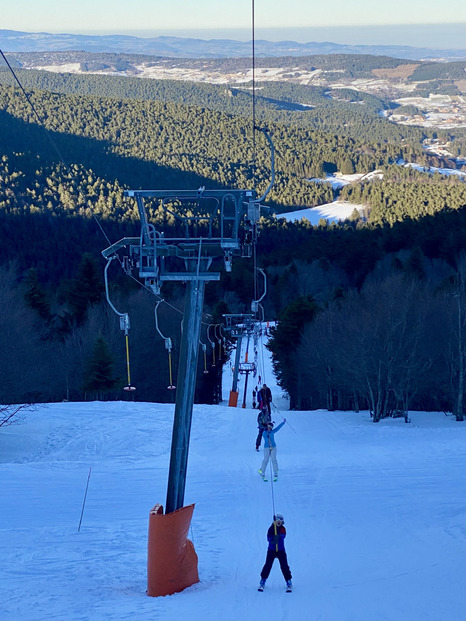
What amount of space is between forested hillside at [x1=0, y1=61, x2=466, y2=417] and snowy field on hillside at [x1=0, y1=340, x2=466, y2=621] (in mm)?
5971

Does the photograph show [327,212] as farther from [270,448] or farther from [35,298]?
[270,448]

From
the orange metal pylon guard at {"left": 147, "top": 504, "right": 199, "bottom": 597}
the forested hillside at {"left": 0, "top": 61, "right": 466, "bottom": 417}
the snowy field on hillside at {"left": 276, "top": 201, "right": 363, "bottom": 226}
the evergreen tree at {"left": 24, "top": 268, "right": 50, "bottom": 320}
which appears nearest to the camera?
the orange metal pylon guard at {"left": 147, "top": 504, "right": 199, "bottom": 597}

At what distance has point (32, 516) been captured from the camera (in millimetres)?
15211

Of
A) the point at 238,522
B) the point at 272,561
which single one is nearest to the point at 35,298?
the point at 238,522

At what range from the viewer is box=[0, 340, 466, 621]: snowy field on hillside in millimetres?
10031

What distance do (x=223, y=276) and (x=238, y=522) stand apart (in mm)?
56104

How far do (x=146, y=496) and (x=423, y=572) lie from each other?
286 inches

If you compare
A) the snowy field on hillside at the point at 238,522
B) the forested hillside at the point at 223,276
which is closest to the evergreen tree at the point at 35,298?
the forested hillside at the point at 223,276

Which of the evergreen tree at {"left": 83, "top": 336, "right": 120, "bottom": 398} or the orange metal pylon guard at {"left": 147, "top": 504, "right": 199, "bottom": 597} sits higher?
the orange metal pylon guard at {"left": 147, "top": 504, "right": 199, "bottom": 597}

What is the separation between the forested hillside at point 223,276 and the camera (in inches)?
1233

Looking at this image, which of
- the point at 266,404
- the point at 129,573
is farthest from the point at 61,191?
the point at 129,573

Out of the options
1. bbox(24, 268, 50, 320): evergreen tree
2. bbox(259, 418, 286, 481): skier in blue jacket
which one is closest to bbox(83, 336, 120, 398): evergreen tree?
bbox(24, 268, 50, 320): evergreen tree

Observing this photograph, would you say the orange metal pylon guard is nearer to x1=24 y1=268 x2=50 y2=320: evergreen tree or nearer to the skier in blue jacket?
the skier in blue jacket

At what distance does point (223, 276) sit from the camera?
6981cm
